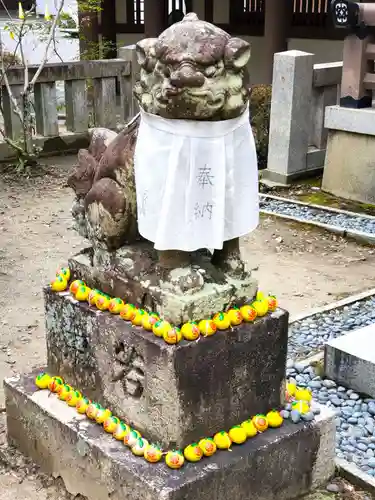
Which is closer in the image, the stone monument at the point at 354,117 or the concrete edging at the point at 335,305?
the concrete edging at the point at 335,305


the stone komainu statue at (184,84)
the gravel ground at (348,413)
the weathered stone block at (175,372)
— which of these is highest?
the stone komainu statue at (184,84)

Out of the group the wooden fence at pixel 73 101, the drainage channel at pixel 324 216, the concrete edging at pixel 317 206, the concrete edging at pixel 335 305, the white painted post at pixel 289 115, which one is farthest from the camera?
the wooden fence at pixel 73 101

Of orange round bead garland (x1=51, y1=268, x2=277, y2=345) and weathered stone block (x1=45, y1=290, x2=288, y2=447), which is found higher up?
orange round bead garland (x1=51, y1=268, x2=277, y2=345)

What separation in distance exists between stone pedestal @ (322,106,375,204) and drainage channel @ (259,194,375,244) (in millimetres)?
662

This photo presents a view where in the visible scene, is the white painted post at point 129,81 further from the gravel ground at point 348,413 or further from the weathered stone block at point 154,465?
the weathered stone block at point 154,465

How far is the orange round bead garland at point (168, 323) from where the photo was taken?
2.71m

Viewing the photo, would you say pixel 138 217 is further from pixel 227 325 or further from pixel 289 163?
pixel 289 163

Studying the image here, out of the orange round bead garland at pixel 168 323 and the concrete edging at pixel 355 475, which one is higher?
the orange round bead garland at pixel 168 323

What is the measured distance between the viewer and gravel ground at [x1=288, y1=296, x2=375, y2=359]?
4.55 meters

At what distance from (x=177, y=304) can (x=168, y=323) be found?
A: 9 centimetres

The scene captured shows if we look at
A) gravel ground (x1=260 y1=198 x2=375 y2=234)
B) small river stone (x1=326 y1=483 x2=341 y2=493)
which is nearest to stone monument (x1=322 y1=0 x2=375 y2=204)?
gravel ground (x1=260 y1=198 x2=375 y2=234)

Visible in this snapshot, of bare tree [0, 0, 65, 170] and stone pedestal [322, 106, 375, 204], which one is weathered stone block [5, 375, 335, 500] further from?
bare tree [0, 0, 65, 170]

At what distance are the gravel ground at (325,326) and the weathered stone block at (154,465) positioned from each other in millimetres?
1347

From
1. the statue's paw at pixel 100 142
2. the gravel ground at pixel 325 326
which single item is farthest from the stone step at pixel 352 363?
the statue's paw at pixel 100 142
